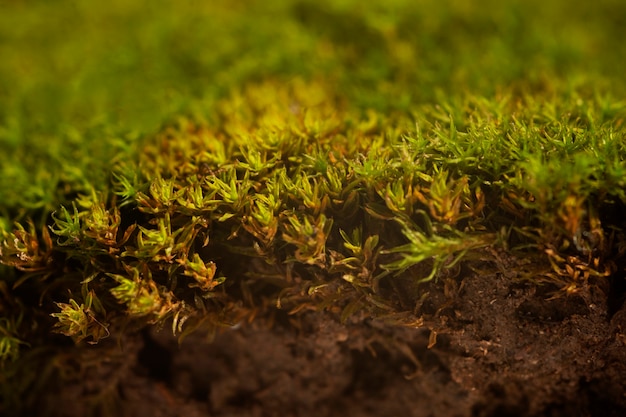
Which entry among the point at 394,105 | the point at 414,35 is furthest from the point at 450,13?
the point at 394,105

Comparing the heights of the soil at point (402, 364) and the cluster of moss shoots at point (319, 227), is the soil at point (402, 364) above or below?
below

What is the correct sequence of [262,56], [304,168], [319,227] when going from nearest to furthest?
1. [319,227]
2. [304,168]
3. [262,56]

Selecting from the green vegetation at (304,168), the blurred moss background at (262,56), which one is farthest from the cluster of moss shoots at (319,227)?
the blurred moss background at (262,56)

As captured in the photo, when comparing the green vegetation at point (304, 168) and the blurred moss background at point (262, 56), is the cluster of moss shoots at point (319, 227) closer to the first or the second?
the green vegetation at point (304, 168)

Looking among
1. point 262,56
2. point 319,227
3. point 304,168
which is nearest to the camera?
point 319,227

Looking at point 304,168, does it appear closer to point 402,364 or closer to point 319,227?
point 319,227

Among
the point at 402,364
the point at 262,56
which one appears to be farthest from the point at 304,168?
the point at 262,56

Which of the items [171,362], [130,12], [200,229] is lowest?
[171,362]

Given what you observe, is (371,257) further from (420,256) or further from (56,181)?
(56,181)
